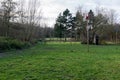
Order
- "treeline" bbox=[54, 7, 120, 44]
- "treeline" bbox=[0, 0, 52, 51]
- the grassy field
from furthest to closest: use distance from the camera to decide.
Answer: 1. "treeline" bbox=[54, 7, 120, 44]
2. "treeline" bbox=[0, 0, 52, 51]
3. the grassy field

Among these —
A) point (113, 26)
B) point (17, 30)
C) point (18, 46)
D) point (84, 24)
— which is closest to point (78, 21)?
point (84, 24)

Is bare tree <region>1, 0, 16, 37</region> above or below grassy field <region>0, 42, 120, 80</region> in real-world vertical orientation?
above

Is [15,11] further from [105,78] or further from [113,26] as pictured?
[113,26]

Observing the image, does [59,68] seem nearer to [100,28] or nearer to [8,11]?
[8,11]

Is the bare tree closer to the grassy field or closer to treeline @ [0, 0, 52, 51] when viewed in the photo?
treeline @ [0, 0, 52, 51]

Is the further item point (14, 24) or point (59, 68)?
point (14, 24)

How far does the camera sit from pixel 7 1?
1331 inches

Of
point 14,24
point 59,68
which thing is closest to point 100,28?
point 14,24

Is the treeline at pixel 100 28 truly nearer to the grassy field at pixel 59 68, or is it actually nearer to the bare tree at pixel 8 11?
the bare tree at pixel 8 11

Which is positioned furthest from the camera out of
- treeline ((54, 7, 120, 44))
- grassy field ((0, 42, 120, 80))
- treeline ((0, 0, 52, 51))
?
treeline ((54, 7, 120, 44))

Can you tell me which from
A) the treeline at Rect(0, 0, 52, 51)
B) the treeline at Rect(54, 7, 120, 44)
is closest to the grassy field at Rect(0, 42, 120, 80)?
the treeline at Rect(0, 0, 52, 51)

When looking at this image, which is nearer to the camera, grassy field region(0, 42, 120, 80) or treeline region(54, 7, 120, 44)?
grassy field region(0, 42, 120, 80)

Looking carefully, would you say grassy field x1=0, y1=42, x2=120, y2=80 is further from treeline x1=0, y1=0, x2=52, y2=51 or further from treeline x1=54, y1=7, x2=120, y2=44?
treeline x1=54, y1=7, x2=120, y2=44

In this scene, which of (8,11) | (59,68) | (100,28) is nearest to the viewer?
(59,68)
